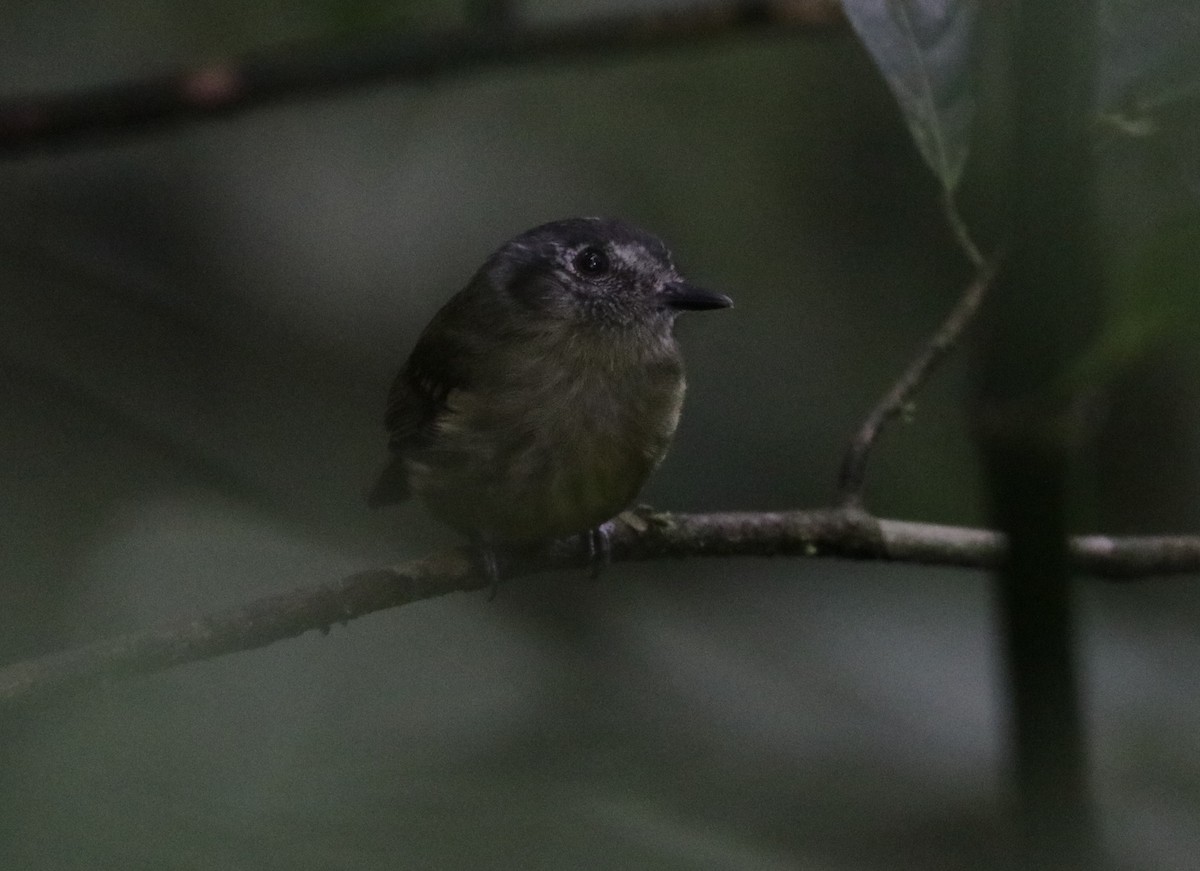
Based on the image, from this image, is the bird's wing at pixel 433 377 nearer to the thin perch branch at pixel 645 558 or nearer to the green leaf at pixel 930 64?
the thin perch branch at pixel 645 558

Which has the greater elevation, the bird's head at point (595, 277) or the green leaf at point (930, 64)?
the bird's head at point (595, 277)

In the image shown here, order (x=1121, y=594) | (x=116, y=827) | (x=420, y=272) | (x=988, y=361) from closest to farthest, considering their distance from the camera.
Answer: (x=116, y=827), (x=988, y=361), (x=1121, y=594), (x=420, y=272)

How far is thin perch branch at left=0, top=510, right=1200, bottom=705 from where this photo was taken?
156 cm

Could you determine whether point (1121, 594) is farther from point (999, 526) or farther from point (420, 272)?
point (420, 272)

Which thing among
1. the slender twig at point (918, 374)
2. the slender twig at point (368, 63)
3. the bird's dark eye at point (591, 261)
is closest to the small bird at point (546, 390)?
the bird's dark eye at point (591, 261)

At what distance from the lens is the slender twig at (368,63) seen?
3.39 metres

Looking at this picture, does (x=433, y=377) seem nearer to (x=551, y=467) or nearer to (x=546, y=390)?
(x=546, y=390)

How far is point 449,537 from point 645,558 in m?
1.73

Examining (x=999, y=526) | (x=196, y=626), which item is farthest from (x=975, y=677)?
(x=196, y=626)

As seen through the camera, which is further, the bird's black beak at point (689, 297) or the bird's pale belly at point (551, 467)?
the bird's black beak at point (689, 297)

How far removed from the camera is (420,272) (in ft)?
14.7

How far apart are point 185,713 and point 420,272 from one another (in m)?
3.47

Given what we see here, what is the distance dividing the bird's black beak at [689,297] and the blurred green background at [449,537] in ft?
1.60

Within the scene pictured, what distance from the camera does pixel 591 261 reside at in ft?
9.37
